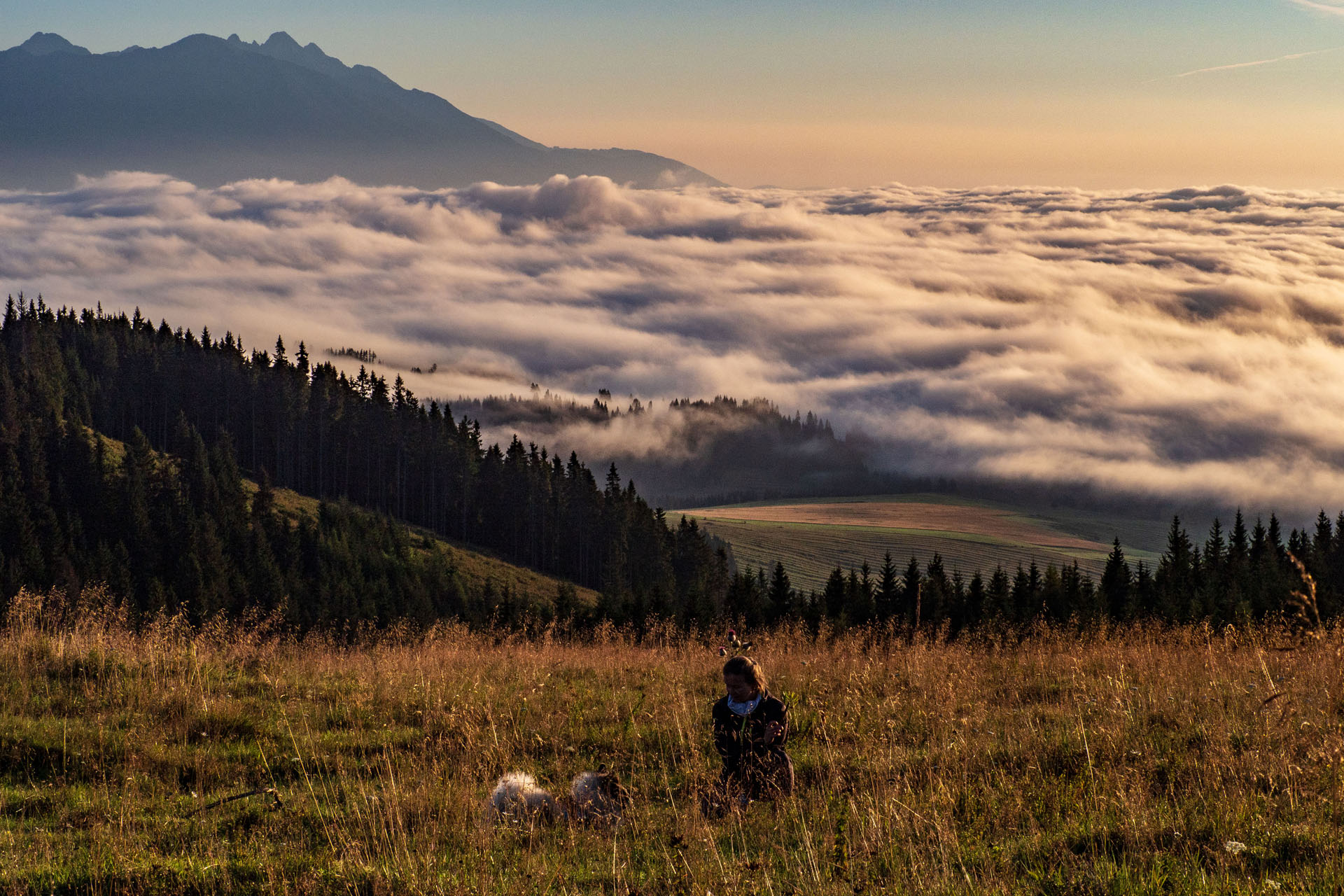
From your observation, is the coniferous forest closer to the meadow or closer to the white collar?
the meadow

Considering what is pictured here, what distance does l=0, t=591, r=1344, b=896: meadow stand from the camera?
601 centimetres

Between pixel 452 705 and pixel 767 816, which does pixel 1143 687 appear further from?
pixel 452 705

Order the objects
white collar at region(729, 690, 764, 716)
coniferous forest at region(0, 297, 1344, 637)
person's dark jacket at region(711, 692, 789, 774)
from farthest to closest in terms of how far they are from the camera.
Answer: coniferous forest at region(0, 297, 1344, 637) < white collar at region(729, 690, 764, 716) < person's dark jacket at region(711, 692, 789, 774)

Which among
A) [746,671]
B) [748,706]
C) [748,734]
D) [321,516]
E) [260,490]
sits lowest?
[321,516]

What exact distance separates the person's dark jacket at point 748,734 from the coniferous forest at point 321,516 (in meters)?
44.0

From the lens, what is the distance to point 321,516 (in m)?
133

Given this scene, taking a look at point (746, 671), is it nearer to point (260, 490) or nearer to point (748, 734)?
point (748, 734)

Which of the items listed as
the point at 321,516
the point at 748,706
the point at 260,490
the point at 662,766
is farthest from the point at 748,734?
the point at 321,516

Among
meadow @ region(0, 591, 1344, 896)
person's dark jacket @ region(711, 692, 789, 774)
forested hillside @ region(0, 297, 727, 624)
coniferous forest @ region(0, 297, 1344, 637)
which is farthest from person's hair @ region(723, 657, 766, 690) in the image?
forested hillside @ region(0, 297, 727, 624)

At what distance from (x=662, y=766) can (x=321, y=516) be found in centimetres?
13285

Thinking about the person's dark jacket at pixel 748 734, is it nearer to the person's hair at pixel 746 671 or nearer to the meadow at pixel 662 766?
the person's hair at pixel 746 671

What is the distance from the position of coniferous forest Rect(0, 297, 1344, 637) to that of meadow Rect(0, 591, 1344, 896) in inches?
1591

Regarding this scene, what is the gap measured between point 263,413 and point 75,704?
162 metres

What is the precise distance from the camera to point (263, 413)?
16138 cm
